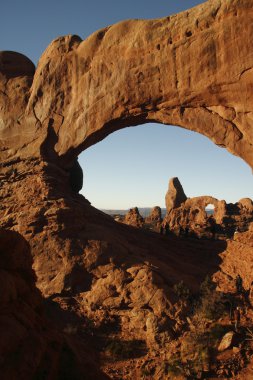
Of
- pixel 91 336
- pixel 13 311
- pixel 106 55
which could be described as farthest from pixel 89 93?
pixel 13 311

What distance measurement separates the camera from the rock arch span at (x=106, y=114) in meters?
17.8

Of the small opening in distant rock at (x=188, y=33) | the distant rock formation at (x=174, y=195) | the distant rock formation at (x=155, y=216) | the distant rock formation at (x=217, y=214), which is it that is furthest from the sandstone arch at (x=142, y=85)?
the distant rock formation at (x=155, y=216)

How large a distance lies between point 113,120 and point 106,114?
1.74ft

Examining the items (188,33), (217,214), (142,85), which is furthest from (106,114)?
(217,214)

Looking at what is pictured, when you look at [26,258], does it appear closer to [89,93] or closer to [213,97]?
[213,97]

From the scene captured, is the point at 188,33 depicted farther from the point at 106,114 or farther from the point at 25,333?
the point at 25,333

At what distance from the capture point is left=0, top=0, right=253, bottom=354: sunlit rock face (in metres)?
17.8

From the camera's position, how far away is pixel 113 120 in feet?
69.3

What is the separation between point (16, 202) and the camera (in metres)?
21.6

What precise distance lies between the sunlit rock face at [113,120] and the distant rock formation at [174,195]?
32.6 metres

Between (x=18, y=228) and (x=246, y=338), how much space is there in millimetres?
11787

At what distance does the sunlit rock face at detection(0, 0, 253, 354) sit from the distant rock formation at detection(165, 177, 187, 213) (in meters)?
32.6

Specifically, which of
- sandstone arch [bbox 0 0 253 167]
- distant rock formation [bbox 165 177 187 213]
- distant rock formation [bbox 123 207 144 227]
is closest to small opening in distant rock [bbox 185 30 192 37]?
sandstone arch [bbox 0 0 253 167]

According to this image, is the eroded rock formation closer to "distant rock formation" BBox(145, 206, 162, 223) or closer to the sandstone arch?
the sandstone arch
